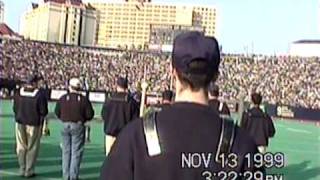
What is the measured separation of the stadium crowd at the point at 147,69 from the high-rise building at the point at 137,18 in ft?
116

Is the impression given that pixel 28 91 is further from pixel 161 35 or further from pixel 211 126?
pixel 161 35

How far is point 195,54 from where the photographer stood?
2.66 metres

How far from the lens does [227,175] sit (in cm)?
265

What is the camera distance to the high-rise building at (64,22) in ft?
336

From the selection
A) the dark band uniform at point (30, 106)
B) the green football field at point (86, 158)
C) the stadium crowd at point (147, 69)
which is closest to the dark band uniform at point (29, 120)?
the dark band uniform at point (30, 106)

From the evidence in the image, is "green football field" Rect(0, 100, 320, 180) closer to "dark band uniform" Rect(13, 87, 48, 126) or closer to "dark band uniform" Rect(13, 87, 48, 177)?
"dark band uniform" Rect(13, 87, 48, 177)

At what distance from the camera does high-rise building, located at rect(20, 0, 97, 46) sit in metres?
102

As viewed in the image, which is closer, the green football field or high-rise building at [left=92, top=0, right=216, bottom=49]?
the green football field

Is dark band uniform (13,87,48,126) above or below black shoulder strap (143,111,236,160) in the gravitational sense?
below

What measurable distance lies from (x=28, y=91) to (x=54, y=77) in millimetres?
43183

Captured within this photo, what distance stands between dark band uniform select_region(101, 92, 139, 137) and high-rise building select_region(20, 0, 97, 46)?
90.9 m

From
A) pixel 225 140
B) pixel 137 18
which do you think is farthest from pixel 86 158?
pixel 137 18

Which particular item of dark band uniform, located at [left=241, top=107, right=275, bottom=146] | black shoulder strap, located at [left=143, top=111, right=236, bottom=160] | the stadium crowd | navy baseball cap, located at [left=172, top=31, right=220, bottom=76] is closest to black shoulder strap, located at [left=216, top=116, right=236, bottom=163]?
black shoulder strap, located at [left=143, top=111, right=236, bottom=160]

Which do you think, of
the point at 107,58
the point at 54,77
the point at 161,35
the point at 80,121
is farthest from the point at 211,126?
the point at 161,35
